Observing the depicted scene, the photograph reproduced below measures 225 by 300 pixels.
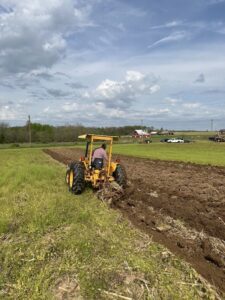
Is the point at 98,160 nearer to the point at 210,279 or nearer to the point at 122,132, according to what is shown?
the point at 210,279

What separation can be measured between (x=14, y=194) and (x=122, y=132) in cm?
13694

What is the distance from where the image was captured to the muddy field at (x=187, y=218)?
21.9 ft

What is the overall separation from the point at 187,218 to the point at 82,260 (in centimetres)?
404

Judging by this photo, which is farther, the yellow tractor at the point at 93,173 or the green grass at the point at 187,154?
the green grass at the point at 187,154

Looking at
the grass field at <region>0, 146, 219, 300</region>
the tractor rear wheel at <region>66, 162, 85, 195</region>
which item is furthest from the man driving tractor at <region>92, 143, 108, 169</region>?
the grass field at <region>0, 146, 219, 300</region>

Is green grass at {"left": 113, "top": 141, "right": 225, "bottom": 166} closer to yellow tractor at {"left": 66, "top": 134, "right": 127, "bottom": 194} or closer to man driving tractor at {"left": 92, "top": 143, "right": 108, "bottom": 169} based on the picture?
yellow tractor at {"left": 66, "top": 134, "right": 127, "bottom": 194}

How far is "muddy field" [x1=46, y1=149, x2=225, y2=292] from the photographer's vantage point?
6668 millimetres

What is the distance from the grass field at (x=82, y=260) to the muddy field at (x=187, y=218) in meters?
0.38

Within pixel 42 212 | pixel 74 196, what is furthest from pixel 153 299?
pixel 74 196

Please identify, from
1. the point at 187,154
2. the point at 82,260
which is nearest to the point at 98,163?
the point at 82,260

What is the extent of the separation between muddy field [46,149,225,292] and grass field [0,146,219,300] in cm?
38

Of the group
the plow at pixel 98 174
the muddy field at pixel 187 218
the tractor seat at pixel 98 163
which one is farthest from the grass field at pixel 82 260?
the tractor seat at pixel 98 163

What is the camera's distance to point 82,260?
6.22 metres

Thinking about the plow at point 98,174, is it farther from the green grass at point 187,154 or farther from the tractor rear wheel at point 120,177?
the green grass at point 187,154
